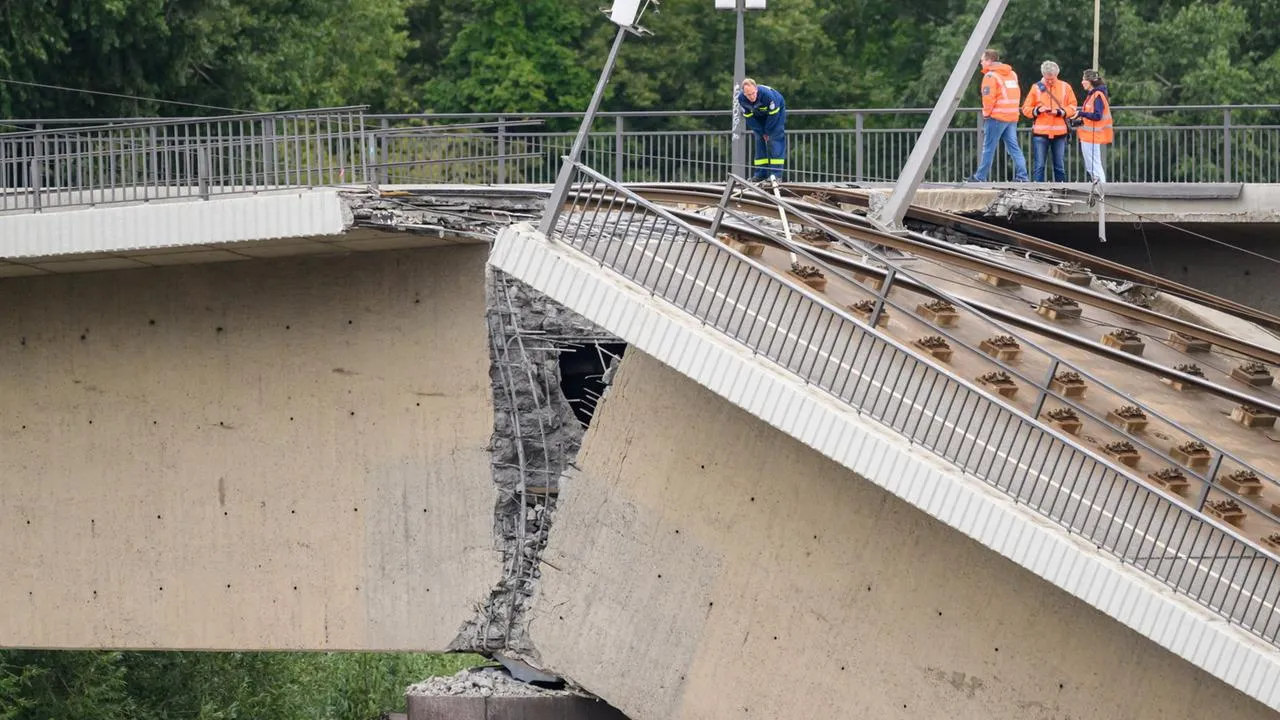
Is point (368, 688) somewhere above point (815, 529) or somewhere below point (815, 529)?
below

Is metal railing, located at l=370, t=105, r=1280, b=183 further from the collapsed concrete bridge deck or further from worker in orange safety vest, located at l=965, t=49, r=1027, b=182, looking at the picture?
the collapsed concrete bridge deck

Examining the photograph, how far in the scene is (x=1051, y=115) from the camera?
23641mm

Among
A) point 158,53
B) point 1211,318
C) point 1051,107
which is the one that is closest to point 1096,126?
point 1051,107

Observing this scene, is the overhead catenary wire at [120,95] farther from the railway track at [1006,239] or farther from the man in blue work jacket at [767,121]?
the railway track at [1006,239]

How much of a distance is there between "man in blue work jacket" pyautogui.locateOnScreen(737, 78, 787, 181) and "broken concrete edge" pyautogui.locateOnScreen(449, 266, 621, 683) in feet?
22.1

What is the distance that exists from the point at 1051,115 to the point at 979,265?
19.2 ft

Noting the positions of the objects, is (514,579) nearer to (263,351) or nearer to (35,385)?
(263,351)

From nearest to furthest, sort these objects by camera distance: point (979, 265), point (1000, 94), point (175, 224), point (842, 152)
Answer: point (175, 224)
point (979, 265)
point (1000, 94)
point (842, 152)

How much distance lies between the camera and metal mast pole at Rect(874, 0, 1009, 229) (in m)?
19.0

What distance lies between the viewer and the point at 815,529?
15.0 meters

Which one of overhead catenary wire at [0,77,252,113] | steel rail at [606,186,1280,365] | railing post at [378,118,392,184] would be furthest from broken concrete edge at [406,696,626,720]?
overhead catenary wire at [0,77,252,113]

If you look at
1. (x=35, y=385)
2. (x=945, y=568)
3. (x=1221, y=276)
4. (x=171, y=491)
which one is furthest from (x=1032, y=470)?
(x=1221, y=276)

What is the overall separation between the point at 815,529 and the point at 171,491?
507 cm

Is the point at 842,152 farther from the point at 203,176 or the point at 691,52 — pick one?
the point at 691,52
